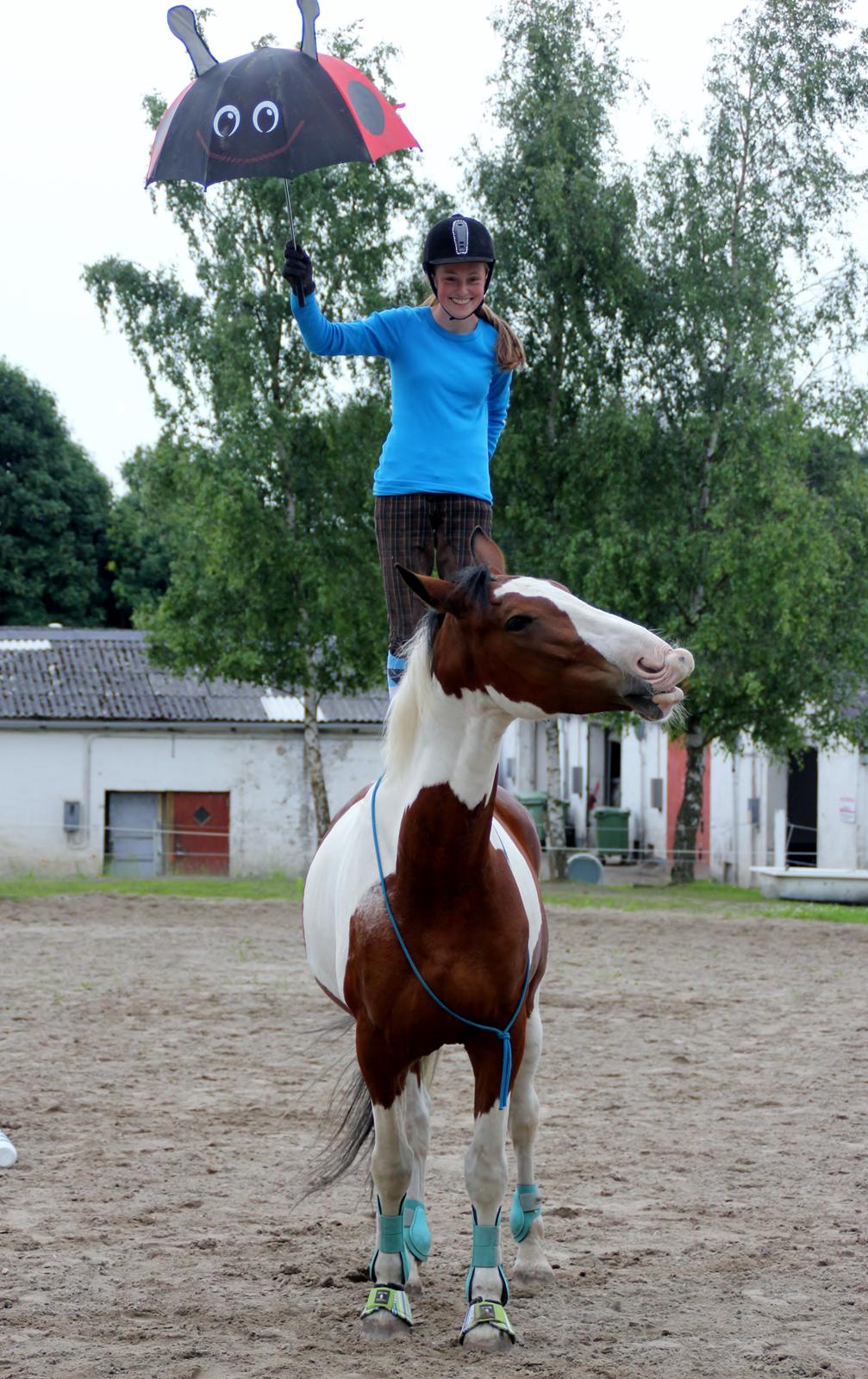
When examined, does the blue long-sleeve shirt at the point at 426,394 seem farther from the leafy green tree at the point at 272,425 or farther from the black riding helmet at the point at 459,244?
the leafy green tree at the point at 272,425

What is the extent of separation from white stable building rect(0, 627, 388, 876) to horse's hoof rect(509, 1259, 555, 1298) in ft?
82.2

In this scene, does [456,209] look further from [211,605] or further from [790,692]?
[790,692]

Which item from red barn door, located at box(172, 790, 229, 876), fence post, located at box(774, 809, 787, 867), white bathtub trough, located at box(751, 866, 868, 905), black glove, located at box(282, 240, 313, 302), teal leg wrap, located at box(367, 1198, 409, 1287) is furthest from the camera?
red barn door, located at box(172, 790, 229, 876)

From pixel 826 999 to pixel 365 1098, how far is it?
6.64m

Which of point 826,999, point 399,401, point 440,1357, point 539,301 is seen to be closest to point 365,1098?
point 440,1357

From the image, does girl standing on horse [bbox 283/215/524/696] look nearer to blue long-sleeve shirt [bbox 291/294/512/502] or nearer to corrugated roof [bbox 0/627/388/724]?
blue long-sleeve shirt [bbox 291/294/512/502]

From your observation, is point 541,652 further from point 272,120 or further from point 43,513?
point 43,513

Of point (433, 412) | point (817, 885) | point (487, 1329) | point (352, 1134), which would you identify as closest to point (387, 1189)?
point (487, 1329)

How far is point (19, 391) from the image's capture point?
130ft

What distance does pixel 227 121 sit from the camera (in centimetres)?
460

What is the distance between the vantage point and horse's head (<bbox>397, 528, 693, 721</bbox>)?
3.17m

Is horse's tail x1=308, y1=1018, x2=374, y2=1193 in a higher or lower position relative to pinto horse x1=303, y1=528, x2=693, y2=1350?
lower

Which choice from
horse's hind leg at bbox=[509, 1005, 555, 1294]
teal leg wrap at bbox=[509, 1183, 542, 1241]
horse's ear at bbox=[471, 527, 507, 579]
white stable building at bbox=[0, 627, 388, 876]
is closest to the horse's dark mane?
horse's ear at bbox=[471, 527, 507, 579]

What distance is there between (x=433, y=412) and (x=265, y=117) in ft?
3.95
